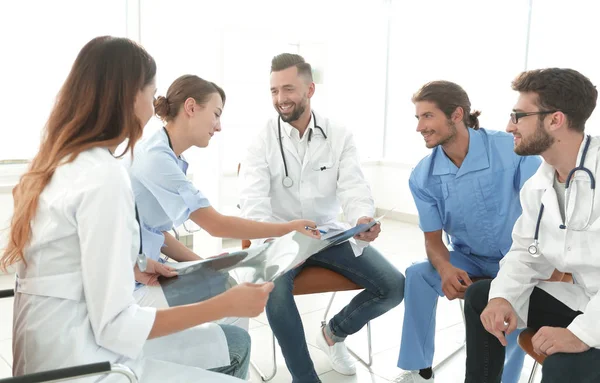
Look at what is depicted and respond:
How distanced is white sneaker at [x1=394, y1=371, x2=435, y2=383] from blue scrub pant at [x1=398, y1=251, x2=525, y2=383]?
0.05m

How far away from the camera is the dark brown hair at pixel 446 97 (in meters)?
2.18

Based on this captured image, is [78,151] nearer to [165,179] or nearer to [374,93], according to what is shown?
[165,179]

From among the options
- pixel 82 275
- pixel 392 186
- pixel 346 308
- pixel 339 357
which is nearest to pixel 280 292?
pixel 346 308

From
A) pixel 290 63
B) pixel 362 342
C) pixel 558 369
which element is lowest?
pixel 362 342

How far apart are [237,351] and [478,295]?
799 mm

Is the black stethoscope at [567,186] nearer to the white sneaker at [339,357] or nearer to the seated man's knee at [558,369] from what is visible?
the seated man's knee at [558,369]

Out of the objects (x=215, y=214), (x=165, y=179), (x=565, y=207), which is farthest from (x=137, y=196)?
(x=565, y=207)

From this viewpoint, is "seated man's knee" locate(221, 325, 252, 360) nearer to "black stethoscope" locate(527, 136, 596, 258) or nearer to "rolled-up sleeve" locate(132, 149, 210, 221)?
"rolled-up sleeve" locate(132, 149, 210, 221)

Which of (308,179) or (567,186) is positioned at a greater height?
(567,186)

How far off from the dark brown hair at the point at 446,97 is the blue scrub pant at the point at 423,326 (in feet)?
1.99

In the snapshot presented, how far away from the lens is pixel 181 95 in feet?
6.19

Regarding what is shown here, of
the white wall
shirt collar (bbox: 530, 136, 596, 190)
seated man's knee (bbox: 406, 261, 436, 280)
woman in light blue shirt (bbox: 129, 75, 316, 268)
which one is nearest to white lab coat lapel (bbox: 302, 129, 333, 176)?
woman in light blue shirt (bbox: 129, 75, 316, 268)

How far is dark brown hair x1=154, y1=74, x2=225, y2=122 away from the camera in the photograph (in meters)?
1.88

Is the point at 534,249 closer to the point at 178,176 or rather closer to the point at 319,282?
the point at 319,282
